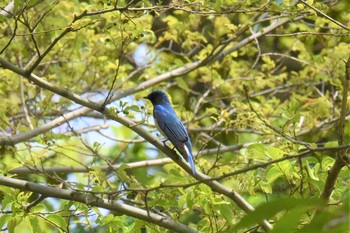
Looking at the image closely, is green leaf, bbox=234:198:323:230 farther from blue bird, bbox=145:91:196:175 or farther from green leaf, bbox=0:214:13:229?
blue bird, bbox=145:91:196:175

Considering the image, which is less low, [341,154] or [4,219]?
[4,219]

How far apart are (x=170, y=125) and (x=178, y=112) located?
148 cm

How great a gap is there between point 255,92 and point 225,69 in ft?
1.35

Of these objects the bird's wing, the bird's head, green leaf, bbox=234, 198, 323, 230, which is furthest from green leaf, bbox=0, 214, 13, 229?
green leaf, bbox=234, 198, 323, 230

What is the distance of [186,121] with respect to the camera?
6.53 metres

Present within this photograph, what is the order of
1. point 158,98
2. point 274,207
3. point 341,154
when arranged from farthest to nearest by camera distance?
point 158,98, point 341,154, point 274,207

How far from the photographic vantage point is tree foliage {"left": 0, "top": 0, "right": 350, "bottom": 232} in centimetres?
361

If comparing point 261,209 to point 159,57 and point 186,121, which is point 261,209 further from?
point 159,57

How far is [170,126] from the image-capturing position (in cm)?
514

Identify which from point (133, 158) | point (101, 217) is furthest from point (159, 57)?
point (101, 217)

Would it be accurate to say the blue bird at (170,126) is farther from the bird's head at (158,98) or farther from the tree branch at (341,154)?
the tree branch at (341,154)

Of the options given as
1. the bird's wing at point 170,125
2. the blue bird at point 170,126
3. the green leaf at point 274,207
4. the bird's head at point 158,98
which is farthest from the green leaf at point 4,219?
the green leaf at point 274,207

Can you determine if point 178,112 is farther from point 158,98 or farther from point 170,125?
point 170,125

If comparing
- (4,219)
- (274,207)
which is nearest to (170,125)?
(4,219)
